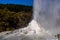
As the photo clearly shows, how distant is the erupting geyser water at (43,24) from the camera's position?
4.60ft

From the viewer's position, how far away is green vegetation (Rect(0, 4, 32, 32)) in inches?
75.1

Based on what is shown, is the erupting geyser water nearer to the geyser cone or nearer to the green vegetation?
the geyser cone

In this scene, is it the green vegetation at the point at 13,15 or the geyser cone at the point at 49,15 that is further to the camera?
the green vegetation at the point at 13,15

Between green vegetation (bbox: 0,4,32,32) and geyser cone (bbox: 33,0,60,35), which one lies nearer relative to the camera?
geyser cone (bbox: 33,0,60,35)

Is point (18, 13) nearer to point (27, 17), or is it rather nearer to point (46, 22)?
point (27, 17)

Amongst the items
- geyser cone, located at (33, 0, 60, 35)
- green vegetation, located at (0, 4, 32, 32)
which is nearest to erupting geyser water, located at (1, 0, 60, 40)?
geyser cone, located at (33, 0, 60, 35)

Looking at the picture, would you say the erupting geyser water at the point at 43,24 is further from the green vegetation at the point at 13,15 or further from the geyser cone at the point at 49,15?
the green vegetation at the point at 13,15

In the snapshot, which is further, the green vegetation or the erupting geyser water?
the green vegetation

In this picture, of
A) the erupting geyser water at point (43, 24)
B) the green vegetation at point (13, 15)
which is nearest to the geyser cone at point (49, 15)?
the erupting geyser water at point (43, 24)

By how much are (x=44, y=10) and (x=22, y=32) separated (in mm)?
278

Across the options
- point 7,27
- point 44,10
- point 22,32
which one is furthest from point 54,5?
point 7,27

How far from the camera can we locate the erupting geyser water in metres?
1.40

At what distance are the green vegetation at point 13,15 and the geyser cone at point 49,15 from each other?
13.8 inches

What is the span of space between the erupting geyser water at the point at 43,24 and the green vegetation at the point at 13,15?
0.34 m
